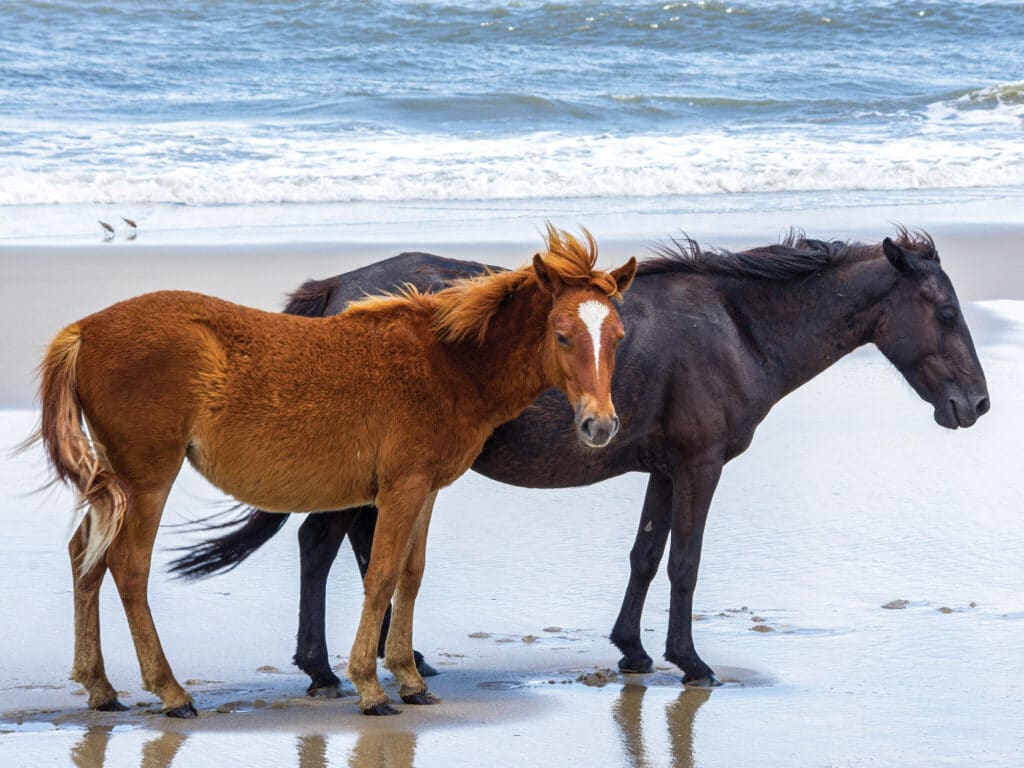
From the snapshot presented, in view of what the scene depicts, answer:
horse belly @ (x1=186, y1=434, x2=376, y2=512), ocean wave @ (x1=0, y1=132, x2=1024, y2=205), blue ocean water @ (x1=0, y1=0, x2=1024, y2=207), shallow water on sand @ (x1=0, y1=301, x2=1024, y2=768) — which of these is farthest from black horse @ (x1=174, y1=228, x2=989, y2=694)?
ocean wave @ (x1=0, y1=132, x2=1024, y2=205)

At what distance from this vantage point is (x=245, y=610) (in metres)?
5.22

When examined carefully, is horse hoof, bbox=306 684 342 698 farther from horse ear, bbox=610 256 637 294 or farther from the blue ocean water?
the blue ocean water

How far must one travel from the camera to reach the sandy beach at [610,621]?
4074 millimetres

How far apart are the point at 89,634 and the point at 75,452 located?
2.00 ft

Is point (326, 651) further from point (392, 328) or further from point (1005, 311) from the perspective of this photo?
point (1005, 311)

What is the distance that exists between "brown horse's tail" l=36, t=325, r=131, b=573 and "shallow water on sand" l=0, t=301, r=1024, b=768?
603mm

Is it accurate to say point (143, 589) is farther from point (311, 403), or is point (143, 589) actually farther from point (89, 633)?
point (311, 403)

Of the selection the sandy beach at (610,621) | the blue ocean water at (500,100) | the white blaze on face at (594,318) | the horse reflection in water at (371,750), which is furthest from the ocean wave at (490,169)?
the horse reflection in water at (371,750)

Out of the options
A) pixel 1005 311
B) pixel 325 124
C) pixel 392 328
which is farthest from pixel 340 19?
pixel 392 328

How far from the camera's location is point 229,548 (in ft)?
16.5

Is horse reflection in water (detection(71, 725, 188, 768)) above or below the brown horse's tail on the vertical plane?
below

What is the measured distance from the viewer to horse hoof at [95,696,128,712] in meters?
4.25

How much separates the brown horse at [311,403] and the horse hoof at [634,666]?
730 mm

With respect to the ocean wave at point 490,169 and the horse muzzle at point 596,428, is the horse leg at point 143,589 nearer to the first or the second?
the horse muzzle at point 596,428
